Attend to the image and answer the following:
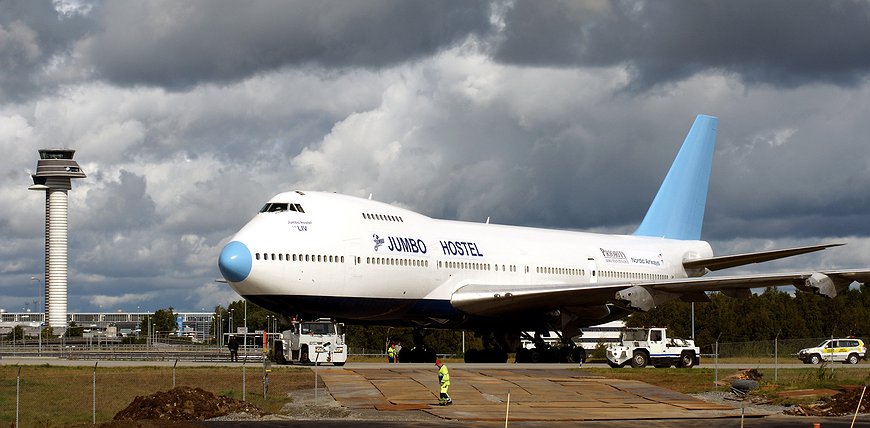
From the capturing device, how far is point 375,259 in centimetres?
4700

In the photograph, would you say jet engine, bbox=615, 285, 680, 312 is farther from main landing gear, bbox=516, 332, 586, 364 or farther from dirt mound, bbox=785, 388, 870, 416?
dirt mound, bbox=785, 388, 870, 416

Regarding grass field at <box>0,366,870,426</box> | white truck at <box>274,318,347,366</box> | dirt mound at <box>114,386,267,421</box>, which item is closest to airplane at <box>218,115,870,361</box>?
white truck at <box>274,318,347,366</box>

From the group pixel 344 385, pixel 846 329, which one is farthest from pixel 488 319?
pixel 846 329

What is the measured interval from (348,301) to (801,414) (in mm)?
20523

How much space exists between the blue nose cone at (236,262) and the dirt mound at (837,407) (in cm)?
2081

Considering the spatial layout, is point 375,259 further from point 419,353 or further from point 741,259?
point 741,259

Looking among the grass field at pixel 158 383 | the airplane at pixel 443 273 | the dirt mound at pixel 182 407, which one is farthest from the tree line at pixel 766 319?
the dirt mound at pixel 182 407

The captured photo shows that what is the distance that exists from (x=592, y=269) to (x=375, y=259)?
16.5 m

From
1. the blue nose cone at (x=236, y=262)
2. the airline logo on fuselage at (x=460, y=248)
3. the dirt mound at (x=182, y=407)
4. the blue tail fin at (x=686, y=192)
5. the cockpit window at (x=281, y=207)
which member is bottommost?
the dirt mound at (x=182, y=407)

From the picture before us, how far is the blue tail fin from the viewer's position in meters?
69.9

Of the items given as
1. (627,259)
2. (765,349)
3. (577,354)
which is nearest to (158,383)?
(577,354)

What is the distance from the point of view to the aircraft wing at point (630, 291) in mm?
46281

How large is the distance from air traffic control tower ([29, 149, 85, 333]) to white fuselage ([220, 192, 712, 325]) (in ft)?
453

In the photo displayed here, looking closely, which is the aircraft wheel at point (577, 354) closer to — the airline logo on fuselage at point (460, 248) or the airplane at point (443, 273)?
the airplane at point (443, 273)
